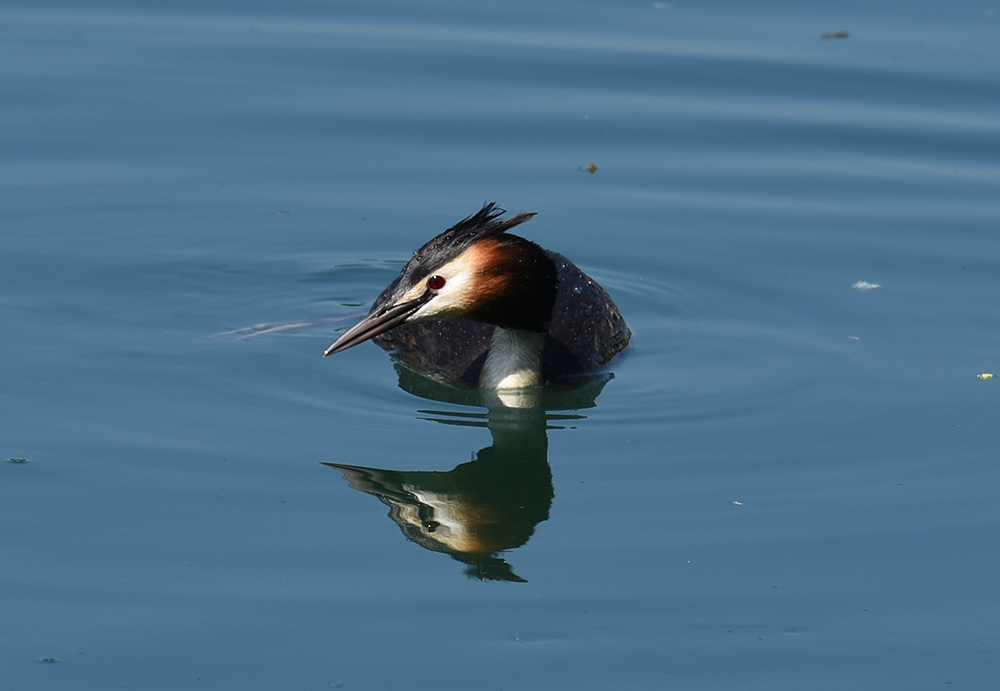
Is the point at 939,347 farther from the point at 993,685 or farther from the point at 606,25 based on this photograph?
the point at 606,25

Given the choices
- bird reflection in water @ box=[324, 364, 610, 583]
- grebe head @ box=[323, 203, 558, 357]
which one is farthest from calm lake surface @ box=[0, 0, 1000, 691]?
grebe head @ box=[323, 203, 558, 357]

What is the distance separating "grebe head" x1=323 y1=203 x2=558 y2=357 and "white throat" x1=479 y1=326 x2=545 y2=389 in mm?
452

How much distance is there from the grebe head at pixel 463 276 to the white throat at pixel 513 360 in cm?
45

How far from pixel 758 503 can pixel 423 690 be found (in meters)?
2.29

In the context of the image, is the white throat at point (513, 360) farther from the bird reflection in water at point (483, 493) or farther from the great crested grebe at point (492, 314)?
the bird reflection in water at point (483, 493)

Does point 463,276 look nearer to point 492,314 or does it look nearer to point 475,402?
point 492,314

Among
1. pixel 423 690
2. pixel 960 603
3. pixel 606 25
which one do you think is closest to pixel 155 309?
pixel 423 690

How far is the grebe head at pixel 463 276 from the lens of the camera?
8578 mm

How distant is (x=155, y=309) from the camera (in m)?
10.1

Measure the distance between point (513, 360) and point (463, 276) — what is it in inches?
31.8

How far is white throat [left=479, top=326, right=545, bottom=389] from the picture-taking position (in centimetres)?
923

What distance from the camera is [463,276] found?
8.62 meters

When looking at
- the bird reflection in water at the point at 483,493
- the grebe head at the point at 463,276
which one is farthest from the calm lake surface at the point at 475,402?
the grebe head at the point at 463,276

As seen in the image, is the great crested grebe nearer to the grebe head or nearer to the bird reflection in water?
the grebe head
